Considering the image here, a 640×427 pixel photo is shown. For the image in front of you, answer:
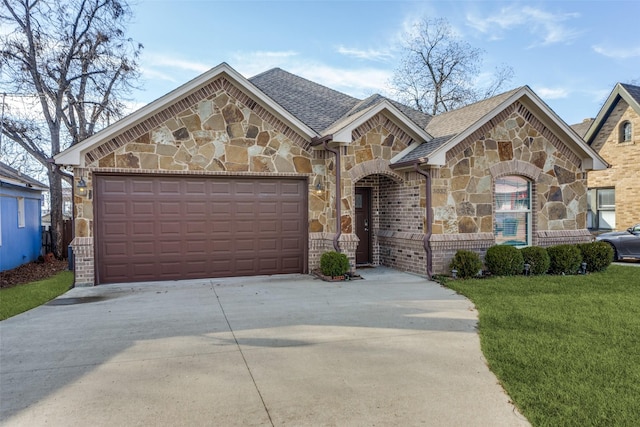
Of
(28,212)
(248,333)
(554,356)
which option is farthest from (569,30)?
(28,212)

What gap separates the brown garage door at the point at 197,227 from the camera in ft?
33.3

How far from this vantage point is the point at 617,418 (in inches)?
141

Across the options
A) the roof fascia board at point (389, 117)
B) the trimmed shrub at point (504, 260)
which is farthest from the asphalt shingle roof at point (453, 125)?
the trimmed shrub at point (504, 260)

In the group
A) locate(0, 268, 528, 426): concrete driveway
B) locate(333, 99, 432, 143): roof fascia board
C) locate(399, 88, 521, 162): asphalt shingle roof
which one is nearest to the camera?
locate(0, 268, 528, 426): concrete driveway

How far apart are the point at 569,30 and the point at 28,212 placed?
22455 millimetres

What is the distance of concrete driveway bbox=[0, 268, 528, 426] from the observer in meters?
3.80

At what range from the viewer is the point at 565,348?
17.4 ft

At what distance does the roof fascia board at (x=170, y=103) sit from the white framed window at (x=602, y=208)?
14511mm

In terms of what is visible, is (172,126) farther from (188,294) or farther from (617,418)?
(617,418)

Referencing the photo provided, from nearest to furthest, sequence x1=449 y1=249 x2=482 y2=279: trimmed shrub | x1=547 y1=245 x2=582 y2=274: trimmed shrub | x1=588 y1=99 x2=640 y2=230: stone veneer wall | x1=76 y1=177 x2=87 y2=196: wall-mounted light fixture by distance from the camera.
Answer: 1. x1=76 y1=177 x2=87 y2=196: wall-mounted light fixture
2. x1=449 y1=249 x2=482 y2=279: trimmed shrub
3. x1=547 y1=245 x2=582 y2=274: trimmed shrub
4. x1=588 y1=99 x2=640 y2=230: stone veneer wall

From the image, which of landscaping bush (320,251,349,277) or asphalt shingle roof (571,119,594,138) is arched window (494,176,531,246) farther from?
asphalt shingle roof (571,119,594,138)

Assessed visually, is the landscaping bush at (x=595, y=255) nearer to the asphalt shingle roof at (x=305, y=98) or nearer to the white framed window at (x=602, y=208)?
the asphalt shingle roof at (x=305, y=98)

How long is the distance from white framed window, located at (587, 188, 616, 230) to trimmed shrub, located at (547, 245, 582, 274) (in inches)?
349

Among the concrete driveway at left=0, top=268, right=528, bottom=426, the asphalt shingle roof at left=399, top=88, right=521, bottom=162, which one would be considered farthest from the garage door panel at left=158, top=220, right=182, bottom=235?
the asphalt shingle roof at left=399, top=88, right=521, bottom=162
